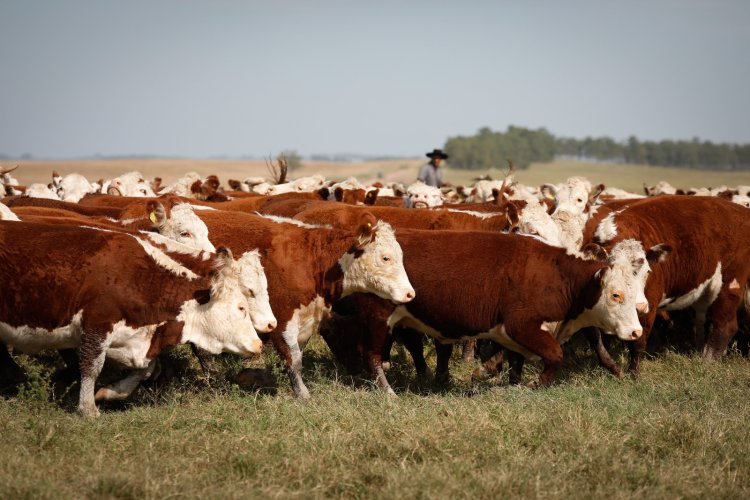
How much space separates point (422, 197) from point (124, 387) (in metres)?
8.57

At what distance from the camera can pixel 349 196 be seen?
1434 centimetres

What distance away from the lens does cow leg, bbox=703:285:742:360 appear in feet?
32.0

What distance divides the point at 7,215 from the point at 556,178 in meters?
→ 76.0

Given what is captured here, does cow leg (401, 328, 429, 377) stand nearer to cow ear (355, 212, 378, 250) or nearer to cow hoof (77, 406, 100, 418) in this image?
cow ear (355, 212, 378, 250)

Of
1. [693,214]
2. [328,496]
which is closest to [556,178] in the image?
[693,214]

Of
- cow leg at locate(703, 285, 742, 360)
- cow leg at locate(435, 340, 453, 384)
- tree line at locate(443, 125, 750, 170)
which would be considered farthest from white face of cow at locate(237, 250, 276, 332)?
tree line at locate(443, 125, 750, 170)

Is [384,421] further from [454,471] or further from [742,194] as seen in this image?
[742,194]

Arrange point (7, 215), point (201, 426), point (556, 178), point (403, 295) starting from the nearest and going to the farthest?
point (201, 426)
point (403, 295)
point (7, 215)
point (556, 178)

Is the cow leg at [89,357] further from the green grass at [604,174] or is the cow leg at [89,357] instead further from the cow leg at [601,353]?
the green grass at [604,174]

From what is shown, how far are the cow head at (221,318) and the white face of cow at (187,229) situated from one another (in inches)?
49.3

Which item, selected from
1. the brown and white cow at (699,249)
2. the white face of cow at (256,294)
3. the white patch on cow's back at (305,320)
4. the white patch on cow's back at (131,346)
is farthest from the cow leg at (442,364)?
the white patch on cow's back at (131,346)

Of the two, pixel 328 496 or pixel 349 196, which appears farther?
pixel 349 196

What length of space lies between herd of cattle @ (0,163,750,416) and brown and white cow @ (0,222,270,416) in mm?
11

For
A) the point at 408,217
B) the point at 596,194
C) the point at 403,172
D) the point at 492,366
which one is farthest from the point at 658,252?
the point at 403,172
